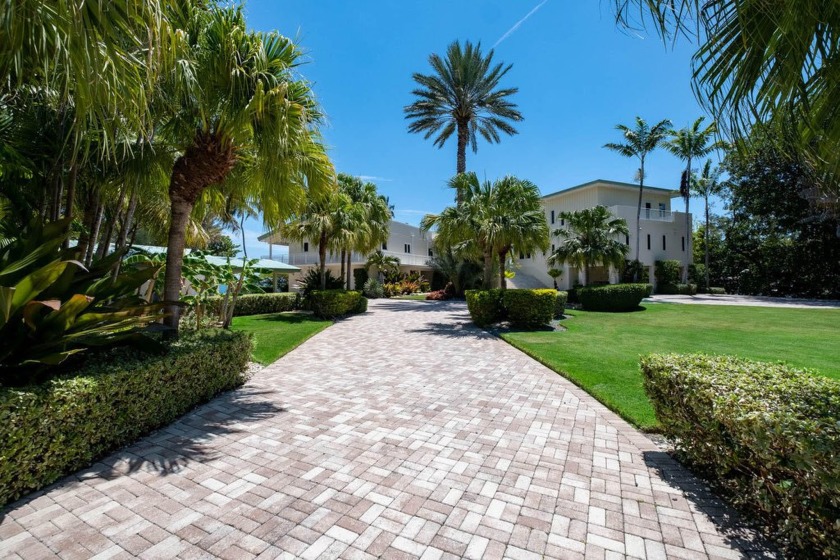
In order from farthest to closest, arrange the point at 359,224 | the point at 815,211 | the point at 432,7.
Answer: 1. the point at 815,211
2. the point at 359,224
3. the point at 432,7

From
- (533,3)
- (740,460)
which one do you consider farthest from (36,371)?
(740,460)

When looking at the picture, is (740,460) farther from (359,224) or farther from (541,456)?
(359,224)

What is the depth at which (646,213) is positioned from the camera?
31266 millimetres

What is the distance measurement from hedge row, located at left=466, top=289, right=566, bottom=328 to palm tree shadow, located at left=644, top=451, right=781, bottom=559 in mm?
9007

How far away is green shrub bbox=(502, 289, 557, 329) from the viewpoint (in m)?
12.7

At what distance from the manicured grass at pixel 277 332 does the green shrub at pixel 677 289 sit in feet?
92.6

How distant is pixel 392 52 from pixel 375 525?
10.8m

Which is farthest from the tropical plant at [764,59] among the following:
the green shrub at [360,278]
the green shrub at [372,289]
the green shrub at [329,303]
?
the green shrub at [360,278]

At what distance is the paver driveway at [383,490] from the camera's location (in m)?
2.41

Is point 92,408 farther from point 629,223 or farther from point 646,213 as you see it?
point 646,213

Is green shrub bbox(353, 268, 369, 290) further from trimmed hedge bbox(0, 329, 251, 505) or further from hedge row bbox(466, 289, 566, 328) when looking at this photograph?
trimmed hedge bbox(0, 329, 251, 505)

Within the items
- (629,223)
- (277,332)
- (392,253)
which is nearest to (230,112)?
(277,332)

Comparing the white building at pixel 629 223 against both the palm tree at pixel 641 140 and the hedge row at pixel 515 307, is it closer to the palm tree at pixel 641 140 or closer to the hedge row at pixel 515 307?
the palm tree at pixel 641 140

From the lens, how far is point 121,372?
11.8 feet
